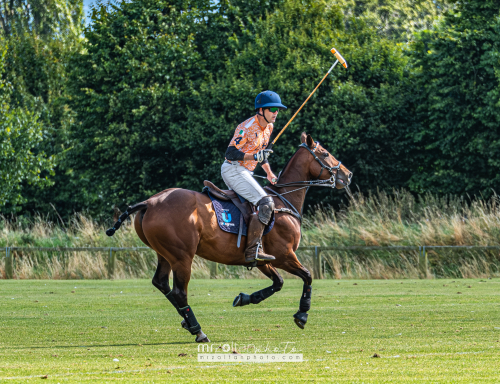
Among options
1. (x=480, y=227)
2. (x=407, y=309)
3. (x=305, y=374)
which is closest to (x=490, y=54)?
(x=480, y=227)

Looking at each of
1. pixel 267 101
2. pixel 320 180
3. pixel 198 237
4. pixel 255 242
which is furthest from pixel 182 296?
pixel 320 180

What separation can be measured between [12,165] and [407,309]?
26.0 m

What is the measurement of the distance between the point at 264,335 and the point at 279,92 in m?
25.0

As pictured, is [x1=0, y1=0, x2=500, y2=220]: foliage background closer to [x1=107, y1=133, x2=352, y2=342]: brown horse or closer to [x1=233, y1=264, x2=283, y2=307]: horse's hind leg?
[x1=107, y1=133, x2=352, y2=342]: brown horse

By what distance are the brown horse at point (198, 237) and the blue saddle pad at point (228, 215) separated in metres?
0.06

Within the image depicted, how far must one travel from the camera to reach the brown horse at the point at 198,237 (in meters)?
9.25

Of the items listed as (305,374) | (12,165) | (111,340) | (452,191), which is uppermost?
(305,374)

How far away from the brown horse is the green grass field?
441mm

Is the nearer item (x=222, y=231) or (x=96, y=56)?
(x=222, y=231)

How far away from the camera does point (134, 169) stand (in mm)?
37312

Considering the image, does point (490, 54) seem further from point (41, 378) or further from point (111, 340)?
point (41, 378)

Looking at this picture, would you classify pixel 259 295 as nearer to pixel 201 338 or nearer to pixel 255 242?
pixel 255 242

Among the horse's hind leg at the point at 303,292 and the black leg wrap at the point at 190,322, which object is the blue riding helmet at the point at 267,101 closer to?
the horse's hind leg at the point at 303,292

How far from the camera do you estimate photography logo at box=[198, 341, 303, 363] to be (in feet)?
23.5
